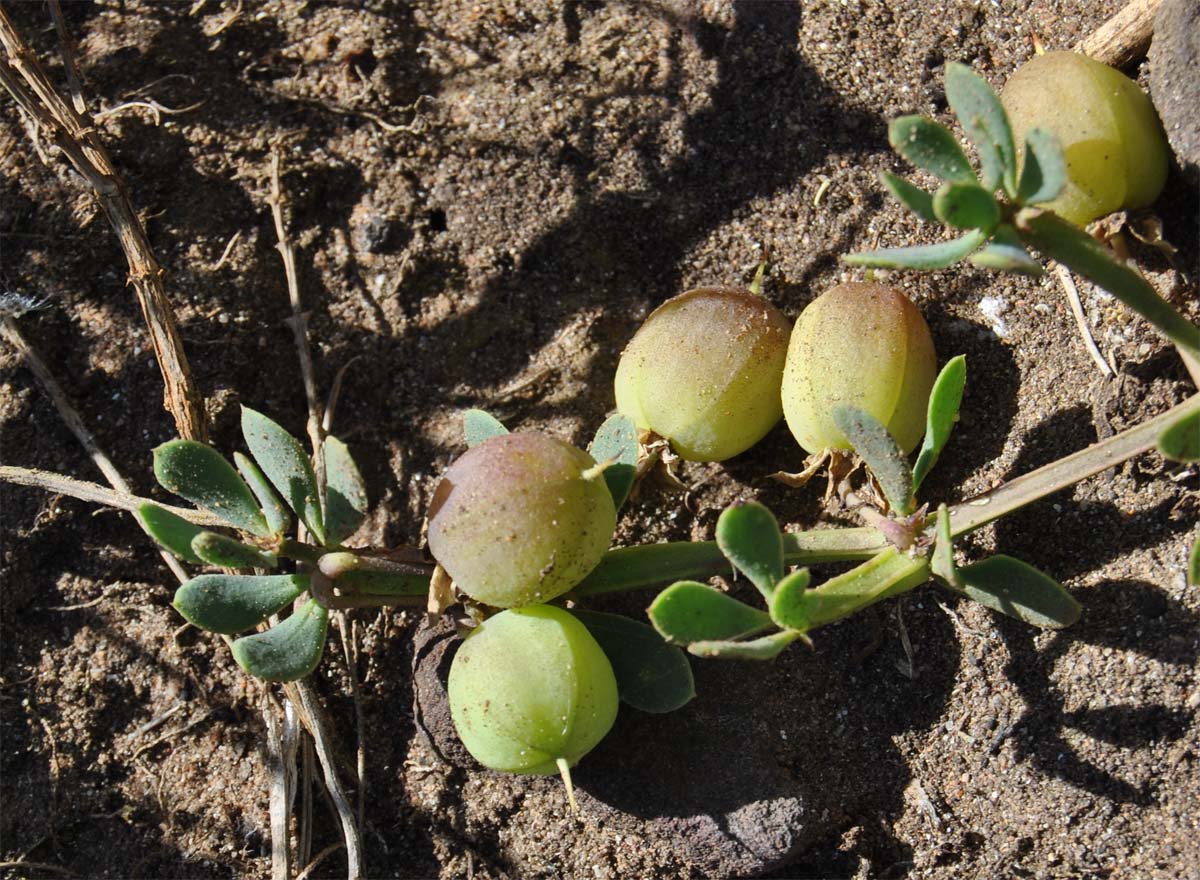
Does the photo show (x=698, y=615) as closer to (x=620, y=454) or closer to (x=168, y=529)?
(x=620, y=454)

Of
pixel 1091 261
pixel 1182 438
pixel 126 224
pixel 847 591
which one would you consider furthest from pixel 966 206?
pixel 126 224

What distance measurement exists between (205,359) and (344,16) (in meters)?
0.76

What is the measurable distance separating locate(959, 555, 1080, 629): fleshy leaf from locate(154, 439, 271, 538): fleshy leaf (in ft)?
3.49

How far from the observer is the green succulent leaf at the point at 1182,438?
4.38 ft

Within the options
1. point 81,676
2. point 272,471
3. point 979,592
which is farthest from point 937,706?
point 81,676

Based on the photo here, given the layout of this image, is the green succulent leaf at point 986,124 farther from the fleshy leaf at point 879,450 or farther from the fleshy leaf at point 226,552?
the fleshy leaf at point 226,552

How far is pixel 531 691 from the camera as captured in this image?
5.08 ft

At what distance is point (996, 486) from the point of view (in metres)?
1.72

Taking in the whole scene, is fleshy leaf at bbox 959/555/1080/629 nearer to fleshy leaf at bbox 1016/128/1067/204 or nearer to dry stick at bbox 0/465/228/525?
fleshy leaf at bbox 1016/128/1067/204

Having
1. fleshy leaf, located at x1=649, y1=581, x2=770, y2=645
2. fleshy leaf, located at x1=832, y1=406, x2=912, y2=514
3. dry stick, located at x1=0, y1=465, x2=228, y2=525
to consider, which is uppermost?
dry stick, located at x1=0, y1=465, x2=228, y2=525

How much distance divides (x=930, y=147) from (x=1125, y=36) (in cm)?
74

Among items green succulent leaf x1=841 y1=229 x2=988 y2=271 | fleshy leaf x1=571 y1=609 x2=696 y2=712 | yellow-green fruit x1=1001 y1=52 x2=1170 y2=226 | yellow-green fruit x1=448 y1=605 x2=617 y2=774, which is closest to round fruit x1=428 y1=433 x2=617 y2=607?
yellow-green fruit x1=448 y1=605 x2=617 y2=774

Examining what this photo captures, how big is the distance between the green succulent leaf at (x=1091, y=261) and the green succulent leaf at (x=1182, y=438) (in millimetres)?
168

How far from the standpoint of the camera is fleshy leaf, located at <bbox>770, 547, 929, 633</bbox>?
1.39 m
